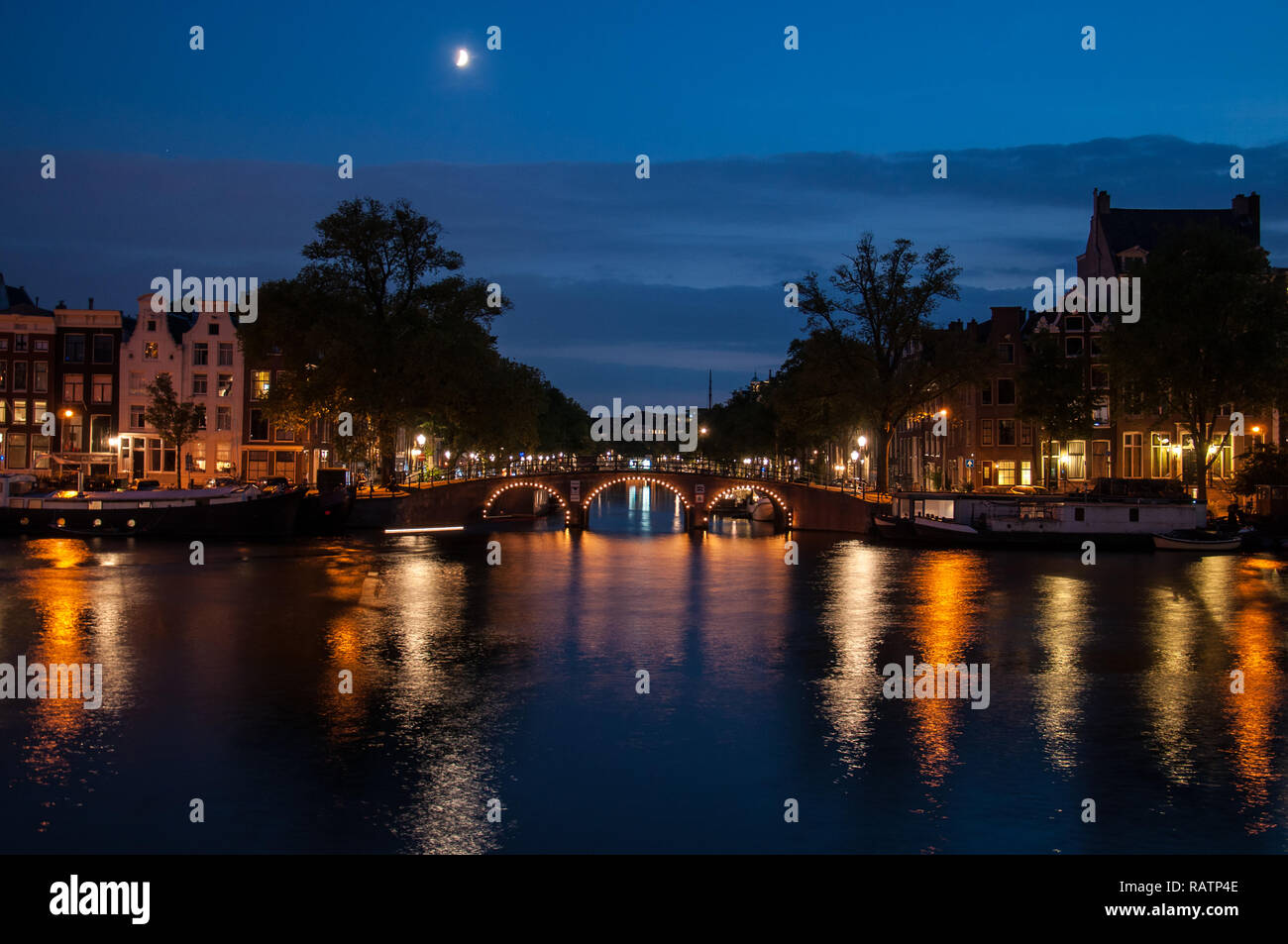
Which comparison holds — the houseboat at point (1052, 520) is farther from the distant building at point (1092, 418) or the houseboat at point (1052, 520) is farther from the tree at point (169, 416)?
the tree at point (169, 416)

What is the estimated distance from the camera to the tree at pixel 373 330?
66.2 m

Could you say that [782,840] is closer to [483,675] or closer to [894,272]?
[483,675]

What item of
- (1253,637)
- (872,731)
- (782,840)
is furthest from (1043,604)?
(782,840)

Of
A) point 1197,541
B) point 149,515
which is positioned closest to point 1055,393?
point 1197,541

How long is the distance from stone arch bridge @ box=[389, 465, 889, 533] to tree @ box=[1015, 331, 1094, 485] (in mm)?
11125

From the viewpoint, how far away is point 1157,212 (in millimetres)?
81250

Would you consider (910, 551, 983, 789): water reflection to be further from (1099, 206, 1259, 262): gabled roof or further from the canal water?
(1099, 206, 1259, 262): gabled roof

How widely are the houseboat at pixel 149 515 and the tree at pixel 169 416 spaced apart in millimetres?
16980

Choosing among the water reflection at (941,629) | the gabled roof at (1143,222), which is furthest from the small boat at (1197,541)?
the gabled roof at (1143,222)

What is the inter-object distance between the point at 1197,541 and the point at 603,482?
40620mm

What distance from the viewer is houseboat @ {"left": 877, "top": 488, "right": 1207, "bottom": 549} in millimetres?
58000

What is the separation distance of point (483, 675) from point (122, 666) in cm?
788

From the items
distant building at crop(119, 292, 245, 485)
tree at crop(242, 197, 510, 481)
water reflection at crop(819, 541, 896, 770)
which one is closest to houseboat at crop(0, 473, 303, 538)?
tree at crop(242, 197, 510, 481)
